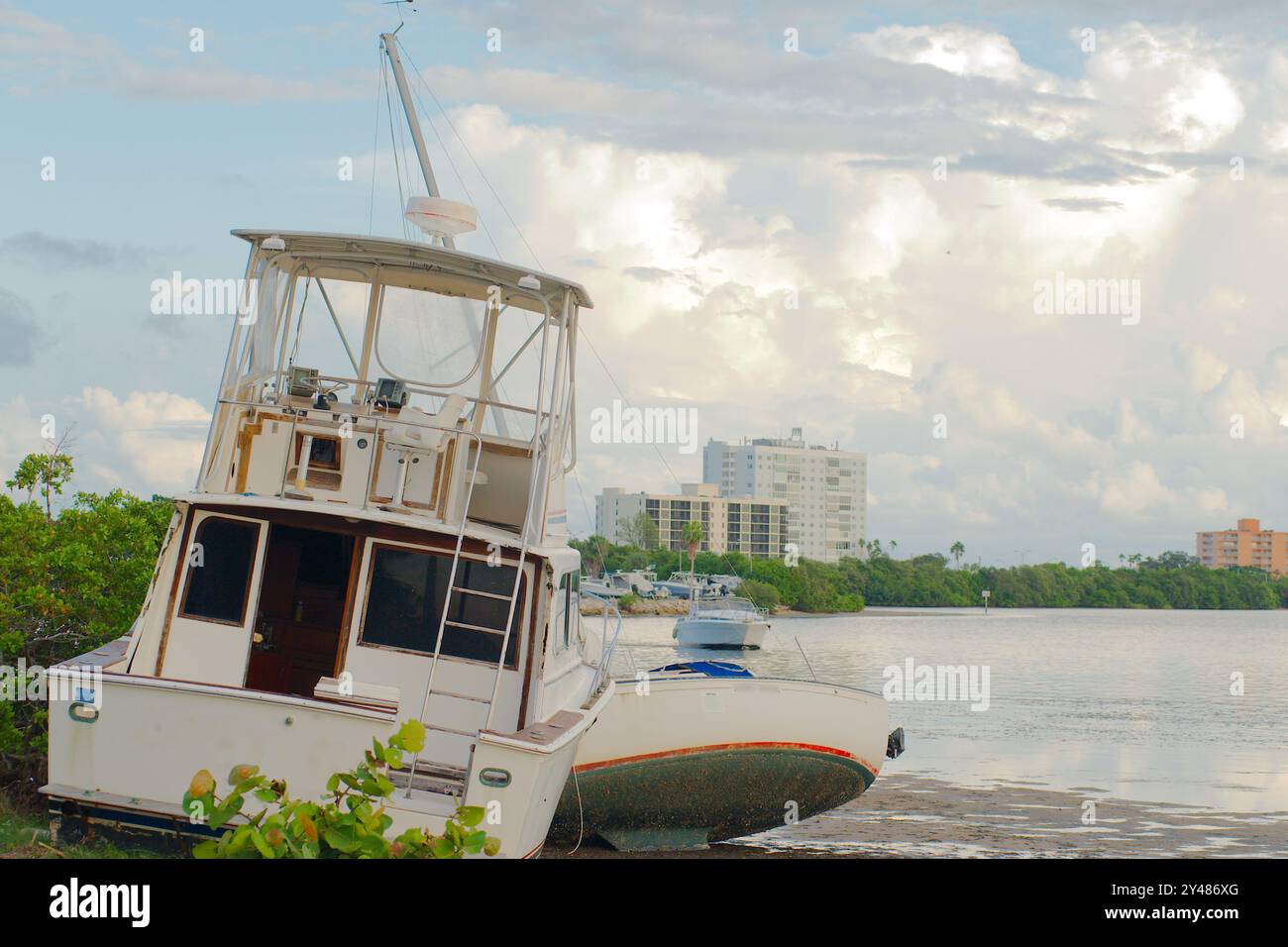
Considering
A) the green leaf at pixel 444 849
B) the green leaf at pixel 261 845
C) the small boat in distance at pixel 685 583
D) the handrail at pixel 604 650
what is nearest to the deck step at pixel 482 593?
the handrail at pixel 604 650

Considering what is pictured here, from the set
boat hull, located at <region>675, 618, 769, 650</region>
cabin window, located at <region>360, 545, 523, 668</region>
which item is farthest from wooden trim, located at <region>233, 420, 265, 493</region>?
boat hull, located at <region>675, 618, 769, 650</region>

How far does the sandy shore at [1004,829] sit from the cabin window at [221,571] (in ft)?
17.1

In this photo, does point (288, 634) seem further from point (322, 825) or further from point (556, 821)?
point (322, 825)

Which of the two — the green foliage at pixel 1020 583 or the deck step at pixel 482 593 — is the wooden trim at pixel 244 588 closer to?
the deck step at pixel 482 593

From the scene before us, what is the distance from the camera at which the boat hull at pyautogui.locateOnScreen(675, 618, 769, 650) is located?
62969 millimetres

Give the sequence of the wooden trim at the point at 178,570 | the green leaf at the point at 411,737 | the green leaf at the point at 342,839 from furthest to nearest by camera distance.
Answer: the wooden trim at the point at 178,570 < the green leaf at the point at 411,737 < the green leaf at the point at 342,839

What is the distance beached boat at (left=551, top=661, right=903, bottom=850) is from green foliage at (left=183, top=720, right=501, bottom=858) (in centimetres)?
896

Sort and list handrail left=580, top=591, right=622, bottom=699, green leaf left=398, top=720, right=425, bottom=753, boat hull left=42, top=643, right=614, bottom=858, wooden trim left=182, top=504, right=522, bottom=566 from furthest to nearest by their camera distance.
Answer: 1. handrail left=580, top=591, right=622, bottom=699
2. wooden trim left=182, top=504, right=522, bottom=566
3. boat hull left=42, top=643, right=614, bottom=858
4. green leaf left=398, top=720, right=425, bottom=753

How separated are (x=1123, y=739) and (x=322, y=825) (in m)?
30.6

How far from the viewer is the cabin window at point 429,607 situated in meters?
10.7

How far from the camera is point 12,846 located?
895cm

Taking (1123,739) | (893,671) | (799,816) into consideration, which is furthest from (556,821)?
(893,671)

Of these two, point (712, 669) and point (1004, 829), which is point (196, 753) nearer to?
point (712, 669)

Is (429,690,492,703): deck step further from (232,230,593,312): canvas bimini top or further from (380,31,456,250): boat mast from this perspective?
(380,31,456,250): boat mast
